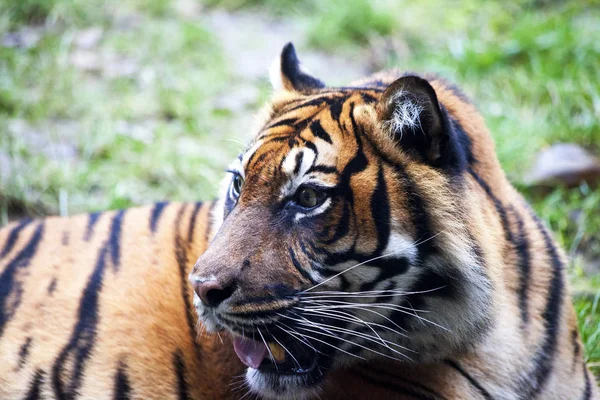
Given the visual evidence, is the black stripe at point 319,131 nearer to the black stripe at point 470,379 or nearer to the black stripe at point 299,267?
the black stripe at point 299,267

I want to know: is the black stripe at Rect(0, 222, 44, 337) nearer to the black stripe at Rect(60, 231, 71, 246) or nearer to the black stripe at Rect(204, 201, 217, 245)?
the black stripe at Rect(60, 231, 71, 246)

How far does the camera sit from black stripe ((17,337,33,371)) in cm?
228

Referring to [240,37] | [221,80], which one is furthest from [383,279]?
[240,37]

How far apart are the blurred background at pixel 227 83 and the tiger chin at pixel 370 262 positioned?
103cm

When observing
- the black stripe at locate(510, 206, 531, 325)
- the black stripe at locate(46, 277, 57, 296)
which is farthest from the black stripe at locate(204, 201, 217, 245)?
the black stripe at locate(510, 206, 531, 325)

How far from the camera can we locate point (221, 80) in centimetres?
551

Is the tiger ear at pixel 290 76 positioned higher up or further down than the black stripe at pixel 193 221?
higher up

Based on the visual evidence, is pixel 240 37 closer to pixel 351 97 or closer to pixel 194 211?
pixel 194 211

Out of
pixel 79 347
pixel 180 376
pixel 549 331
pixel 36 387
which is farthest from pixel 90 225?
pixel 549 331

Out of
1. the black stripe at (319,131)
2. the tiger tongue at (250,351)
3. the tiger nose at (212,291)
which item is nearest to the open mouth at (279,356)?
the tiger tongue at (250,351)

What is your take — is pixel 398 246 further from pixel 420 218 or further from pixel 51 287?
pixel 51 287

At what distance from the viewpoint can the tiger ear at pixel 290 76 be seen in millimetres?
2393

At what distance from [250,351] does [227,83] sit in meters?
3.88

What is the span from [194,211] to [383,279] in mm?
965
